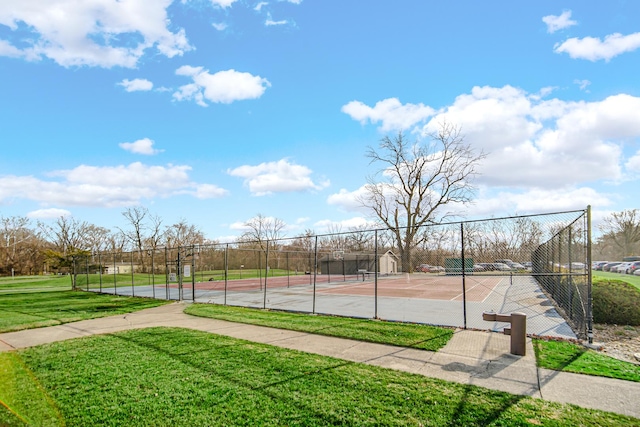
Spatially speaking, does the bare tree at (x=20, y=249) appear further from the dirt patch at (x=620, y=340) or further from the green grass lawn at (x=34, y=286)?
the dirt patch at (x=620, y=340)

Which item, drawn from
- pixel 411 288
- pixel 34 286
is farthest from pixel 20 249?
pixel 411 288

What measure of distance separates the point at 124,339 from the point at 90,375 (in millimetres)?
2753

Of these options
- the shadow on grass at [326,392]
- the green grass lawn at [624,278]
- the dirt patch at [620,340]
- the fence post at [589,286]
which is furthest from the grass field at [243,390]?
the green grass lawn at [624,278]

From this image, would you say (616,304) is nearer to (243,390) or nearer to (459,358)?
(459,358)

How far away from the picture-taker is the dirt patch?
6609 mm

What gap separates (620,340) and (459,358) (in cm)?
529

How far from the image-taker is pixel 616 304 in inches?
412

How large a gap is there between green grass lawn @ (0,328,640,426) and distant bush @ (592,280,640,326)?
27.9 feet

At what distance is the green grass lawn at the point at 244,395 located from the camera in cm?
386

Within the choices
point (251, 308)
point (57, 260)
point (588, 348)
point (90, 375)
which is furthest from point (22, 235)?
point (588, 348)

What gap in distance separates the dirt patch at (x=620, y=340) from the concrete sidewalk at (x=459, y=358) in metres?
1.50

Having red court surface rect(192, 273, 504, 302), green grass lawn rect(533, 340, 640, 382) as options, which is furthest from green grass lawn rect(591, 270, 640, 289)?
green grass lawn rect(533, 340, 640, 382)

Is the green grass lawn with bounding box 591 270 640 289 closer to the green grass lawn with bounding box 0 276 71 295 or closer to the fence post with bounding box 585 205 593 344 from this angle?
the fence post with bounding box 585 205 593 344

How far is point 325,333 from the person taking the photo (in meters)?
8.20
